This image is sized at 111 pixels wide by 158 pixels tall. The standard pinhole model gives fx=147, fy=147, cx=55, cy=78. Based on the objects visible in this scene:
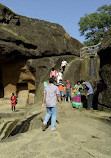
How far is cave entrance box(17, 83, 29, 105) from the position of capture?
16.5m

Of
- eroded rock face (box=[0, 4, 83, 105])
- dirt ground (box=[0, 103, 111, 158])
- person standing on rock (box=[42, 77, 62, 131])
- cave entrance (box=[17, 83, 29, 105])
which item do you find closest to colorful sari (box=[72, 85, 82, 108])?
dirt ground (box=[0, 103, 111, 158])

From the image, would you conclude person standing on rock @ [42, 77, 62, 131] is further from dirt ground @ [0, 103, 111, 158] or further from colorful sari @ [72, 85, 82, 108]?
colorful sari @ [72, 85, 82, 108]

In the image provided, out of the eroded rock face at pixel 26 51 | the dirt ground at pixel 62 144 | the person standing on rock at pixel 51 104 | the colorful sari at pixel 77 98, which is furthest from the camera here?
the eroded rock face at pixel 26 51

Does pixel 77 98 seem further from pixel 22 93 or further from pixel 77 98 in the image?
pixel 22 93

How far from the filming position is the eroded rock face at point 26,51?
538 inches

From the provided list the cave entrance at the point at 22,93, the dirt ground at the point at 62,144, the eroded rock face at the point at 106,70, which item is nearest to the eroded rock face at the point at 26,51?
the cave entrance at the point at 22,93

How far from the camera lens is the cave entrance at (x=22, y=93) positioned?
16531 mm

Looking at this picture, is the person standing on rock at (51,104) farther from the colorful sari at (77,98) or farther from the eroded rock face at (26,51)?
the eroded rock face at (26,51)

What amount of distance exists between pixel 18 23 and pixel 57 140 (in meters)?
13.9

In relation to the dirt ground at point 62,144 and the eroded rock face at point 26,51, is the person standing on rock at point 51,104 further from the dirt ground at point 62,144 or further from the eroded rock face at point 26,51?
the eroded rock face at point 26,51

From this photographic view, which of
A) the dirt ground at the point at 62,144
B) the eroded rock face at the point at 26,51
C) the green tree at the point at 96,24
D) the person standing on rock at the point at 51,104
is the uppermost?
the green tree at the point at 96,24

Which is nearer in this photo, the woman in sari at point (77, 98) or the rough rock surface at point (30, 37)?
the woman in sari at point (77, 98)

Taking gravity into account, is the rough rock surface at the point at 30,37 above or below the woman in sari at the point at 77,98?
above

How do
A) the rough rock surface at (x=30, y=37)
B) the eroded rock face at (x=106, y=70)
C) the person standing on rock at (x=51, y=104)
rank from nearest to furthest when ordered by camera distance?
Answer: the person standing on rock at (x=51, y=104)
the eroded rock face at (x=106, y=70)
the rough rock surface at (x=30, y=37)
